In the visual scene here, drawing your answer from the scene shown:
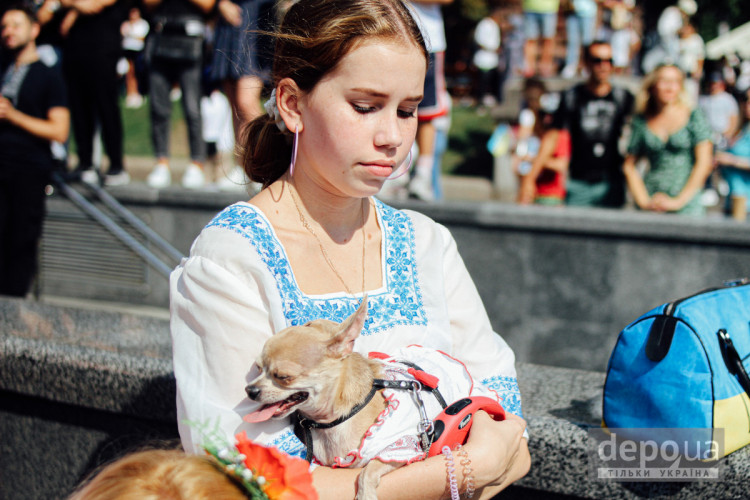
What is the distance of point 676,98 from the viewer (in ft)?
20.7

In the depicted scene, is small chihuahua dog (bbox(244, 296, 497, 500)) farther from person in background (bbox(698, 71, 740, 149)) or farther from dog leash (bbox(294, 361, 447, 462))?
person in background (bbox(698, 71, 740, 149))

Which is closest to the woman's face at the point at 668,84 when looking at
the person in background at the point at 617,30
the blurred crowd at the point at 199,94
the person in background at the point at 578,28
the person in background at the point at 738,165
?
the blurred crowd at the point at 199,94

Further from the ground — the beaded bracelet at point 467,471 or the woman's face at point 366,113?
the woman's face at point 366,113

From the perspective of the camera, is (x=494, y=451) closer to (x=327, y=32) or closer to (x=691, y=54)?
(x=327, y=32)

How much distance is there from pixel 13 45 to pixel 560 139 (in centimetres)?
464

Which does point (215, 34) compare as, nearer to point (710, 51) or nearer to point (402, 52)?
point (402, 52)

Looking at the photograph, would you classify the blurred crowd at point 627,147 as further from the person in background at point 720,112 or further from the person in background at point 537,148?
the person in background at point 720,112

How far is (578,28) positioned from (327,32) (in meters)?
10.9

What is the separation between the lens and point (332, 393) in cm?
183

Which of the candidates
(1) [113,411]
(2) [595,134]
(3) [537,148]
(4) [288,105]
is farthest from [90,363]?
(3) [537,148]

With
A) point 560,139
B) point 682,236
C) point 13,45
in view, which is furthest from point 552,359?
point 13,45

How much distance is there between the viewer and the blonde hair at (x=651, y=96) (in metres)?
6.29

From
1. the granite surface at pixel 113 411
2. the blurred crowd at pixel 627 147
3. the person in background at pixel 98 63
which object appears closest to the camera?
the granite surface at pixel 113 411

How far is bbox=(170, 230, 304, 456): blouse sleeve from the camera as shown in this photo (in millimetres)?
1854
